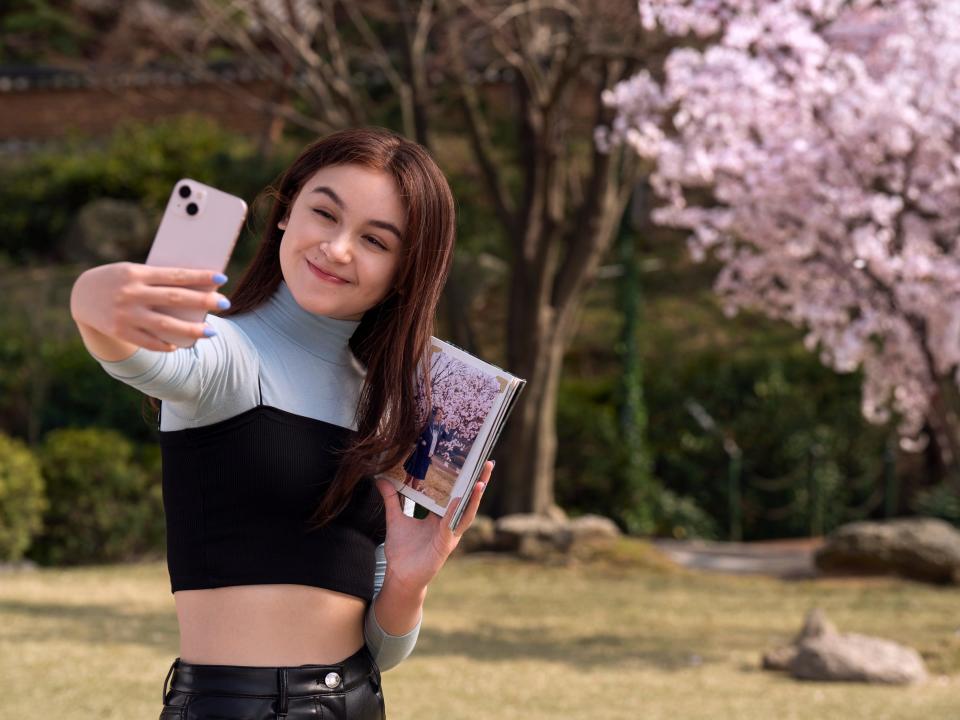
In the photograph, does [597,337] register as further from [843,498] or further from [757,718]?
[757,718]

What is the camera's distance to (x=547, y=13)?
1442cm

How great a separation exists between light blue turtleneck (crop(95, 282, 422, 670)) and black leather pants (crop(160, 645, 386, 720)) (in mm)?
179

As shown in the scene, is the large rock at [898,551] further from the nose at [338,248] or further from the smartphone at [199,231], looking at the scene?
the smartphone at [199,231]

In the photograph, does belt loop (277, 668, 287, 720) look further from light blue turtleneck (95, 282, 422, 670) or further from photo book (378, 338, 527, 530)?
photo book (378, 338, 527, 530)

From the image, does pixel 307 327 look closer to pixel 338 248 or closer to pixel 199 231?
pixel 338 248

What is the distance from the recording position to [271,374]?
2156 millimetres

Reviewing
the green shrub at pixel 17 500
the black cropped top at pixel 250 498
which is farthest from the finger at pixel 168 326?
the green shrub at pixel 17 500

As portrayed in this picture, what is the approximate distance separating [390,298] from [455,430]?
1.00 feet

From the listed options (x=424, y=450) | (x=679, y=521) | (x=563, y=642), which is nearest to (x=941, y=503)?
(x=679, y=521)

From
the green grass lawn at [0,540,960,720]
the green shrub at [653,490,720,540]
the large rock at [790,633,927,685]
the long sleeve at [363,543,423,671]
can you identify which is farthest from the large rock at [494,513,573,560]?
the long sleeve at [363,543,423,671]

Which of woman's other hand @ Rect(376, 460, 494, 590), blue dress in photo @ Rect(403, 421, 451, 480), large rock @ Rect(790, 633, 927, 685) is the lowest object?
large rock @ Rect(790, 633, 927, 685)

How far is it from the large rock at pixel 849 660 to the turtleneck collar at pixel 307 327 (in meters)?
5.90

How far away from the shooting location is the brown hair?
7.13 feet

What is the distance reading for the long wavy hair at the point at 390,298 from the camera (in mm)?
2174
